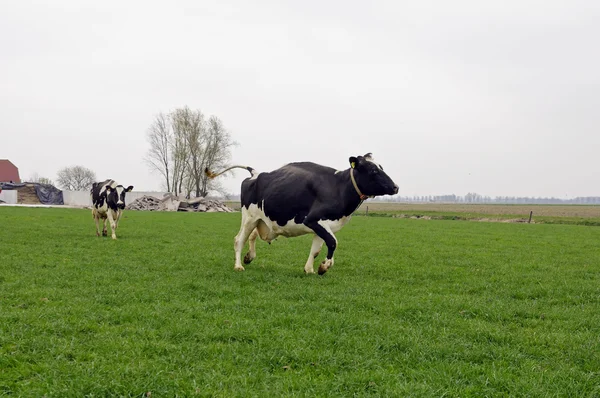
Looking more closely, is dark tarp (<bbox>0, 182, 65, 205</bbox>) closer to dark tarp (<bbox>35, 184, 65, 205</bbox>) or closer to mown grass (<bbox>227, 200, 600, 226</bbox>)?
dark tarp (<bbox>35, 184, 65, 205</bbox>)

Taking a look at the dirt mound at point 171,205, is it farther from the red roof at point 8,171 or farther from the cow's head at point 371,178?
the red roof at point 8,171

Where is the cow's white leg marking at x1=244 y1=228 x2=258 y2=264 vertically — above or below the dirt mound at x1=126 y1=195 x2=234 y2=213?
below

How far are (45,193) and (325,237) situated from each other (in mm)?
62089

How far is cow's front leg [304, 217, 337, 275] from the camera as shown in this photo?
848cm

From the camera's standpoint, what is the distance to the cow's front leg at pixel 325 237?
27.8ft

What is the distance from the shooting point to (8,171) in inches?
3378

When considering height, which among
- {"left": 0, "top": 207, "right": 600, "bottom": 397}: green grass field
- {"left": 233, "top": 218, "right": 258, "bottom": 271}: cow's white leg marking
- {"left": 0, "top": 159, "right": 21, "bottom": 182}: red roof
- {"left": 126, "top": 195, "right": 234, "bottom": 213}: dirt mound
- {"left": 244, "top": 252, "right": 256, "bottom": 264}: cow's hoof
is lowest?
{"left": 0, "top": 207, "right": 600, "bottom": 397}: green grass field

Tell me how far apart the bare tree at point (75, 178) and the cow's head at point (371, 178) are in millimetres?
105038

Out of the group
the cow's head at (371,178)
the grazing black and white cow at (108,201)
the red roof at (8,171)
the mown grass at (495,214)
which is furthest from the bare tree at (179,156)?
the cow's head at (371,178)

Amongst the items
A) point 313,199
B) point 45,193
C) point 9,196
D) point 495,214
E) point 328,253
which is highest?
point 45,193

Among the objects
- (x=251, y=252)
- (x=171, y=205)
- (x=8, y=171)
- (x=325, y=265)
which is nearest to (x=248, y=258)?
(x=251, y=252)

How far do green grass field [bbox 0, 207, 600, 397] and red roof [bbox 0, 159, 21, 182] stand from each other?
88.6 meters

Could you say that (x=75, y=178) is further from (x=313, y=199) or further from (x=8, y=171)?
(x=313, y=199)

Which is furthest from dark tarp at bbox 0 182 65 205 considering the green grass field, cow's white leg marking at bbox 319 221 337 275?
cow's white leg marking at bbox 319 221 337 275
